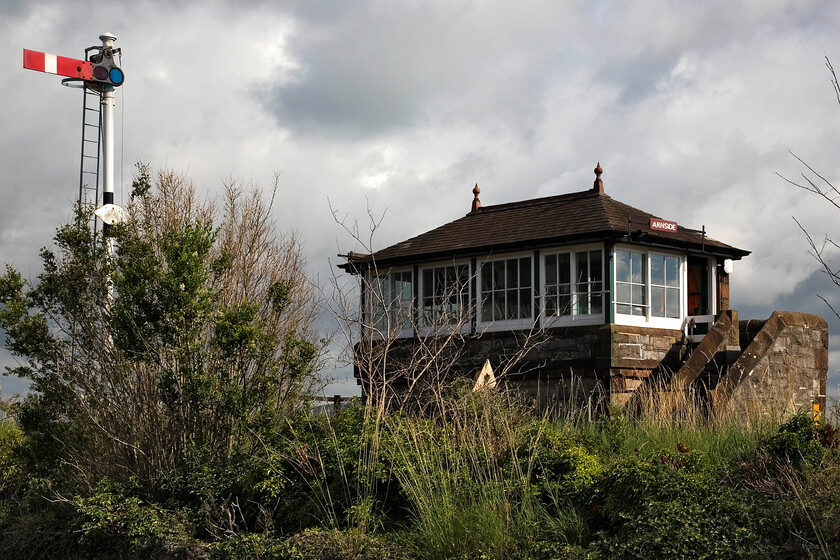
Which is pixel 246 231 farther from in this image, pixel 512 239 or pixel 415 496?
pixel 512 239

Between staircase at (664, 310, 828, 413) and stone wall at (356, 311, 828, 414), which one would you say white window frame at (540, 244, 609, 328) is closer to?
stone wall at (356, 311, 828, 414)

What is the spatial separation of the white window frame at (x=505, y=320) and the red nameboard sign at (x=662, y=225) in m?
2.69

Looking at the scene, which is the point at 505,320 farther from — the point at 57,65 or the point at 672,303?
the point at 57,65

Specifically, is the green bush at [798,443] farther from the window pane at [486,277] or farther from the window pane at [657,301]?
the window pane at [486,277]

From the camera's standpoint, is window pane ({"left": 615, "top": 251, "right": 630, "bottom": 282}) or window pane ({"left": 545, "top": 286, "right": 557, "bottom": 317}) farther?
window pane ({"left": 545, "top": 286, "right": 557, "bottom": 317})

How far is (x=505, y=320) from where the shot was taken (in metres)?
21.8

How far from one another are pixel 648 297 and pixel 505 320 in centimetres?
319

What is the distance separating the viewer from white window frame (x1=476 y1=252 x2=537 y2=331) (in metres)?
21.3

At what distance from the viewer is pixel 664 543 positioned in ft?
23.1

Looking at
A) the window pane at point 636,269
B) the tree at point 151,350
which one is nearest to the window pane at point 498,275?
the window pane at point 636,269

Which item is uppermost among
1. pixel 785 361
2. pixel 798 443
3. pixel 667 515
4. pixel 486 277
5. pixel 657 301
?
pixel 486 277

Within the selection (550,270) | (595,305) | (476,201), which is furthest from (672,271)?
(476,201)

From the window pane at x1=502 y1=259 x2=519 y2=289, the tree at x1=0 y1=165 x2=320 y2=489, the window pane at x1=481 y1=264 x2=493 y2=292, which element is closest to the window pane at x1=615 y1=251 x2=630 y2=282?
the window pane at x1=502 y1=259 x2=519 y2=289

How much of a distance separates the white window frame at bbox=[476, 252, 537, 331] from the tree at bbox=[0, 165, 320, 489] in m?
8.69
